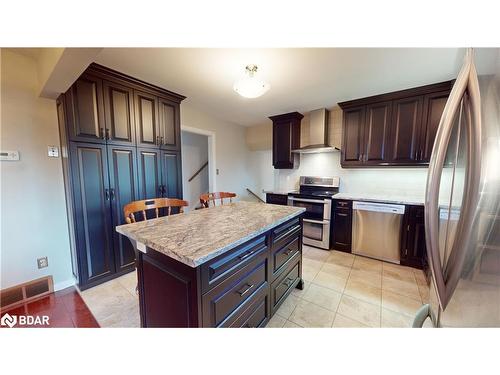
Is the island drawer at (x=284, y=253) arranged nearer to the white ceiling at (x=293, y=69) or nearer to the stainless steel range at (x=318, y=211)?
the stainless steel range at (x=318, y=211)

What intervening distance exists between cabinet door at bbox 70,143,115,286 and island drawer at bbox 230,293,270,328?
72.3 inches

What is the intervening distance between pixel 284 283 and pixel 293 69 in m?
2.19

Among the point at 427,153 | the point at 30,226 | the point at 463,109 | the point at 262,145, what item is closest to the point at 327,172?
the point at 427,153

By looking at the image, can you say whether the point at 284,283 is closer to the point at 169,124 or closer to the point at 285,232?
the point at 285,232

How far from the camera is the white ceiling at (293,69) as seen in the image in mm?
1678

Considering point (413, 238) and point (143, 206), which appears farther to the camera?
point (413, 238)

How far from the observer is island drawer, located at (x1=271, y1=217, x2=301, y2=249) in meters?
1.37

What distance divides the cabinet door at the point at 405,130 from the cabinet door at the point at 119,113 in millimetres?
3479

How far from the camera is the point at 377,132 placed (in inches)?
105

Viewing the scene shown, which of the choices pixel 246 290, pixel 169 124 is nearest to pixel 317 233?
pixel 246 290

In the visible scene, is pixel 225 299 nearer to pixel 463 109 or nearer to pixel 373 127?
pixel 463 109

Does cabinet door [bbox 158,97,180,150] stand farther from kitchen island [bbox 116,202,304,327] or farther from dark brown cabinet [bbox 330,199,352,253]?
dark brown cabinet [bbox 330,199,352,253]

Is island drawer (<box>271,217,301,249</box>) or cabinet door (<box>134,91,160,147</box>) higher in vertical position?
cabinet door (<box>134,91,160,147</box>)

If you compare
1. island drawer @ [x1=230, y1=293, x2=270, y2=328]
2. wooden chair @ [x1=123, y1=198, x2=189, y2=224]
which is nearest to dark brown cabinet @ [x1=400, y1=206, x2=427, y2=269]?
island drawer @ [x1=230, y1=293, x2=270, y2=328]
